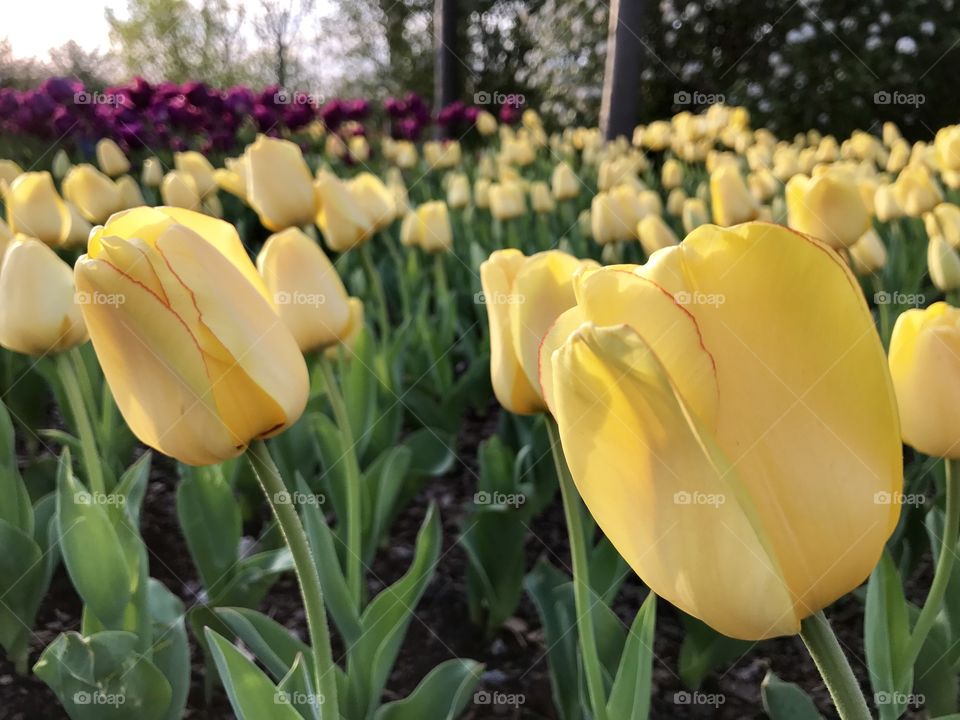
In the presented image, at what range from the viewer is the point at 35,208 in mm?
1514

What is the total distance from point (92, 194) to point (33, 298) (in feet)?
3.45

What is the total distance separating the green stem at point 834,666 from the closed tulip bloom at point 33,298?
947 mm

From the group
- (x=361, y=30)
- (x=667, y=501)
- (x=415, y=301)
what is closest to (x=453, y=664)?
(x=667, y=501)

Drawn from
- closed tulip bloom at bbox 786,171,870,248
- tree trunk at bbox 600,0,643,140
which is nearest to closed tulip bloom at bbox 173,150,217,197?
closed tulip bloom at bbox 786,171,870,248

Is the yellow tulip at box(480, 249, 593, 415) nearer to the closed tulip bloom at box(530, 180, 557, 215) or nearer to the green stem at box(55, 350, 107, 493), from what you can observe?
the green stem at box(55, 350, 107, 493)

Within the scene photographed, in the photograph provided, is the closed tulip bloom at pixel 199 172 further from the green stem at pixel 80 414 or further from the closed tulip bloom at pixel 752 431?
the closed tulip bloom at pixel 752 431

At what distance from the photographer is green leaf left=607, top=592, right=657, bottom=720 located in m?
0.79

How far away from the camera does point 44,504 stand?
1.38 meters

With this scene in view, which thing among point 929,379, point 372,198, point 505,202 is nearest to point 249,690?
point 929,379

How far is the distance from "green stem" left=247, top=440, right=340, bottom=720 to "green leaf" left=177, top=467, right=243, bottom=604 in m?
0.59

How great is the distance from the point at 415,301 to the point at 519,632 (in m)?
1.14

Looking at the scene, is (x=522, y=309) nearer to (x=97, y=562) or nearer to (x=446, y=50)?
(x=97, y=562)

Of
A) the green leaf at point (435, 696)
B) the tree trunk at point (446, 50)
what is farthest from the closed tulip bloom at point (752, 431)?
the tree trunk at point (446, 50)

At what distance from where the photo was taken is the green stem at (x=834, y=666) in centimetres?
45
